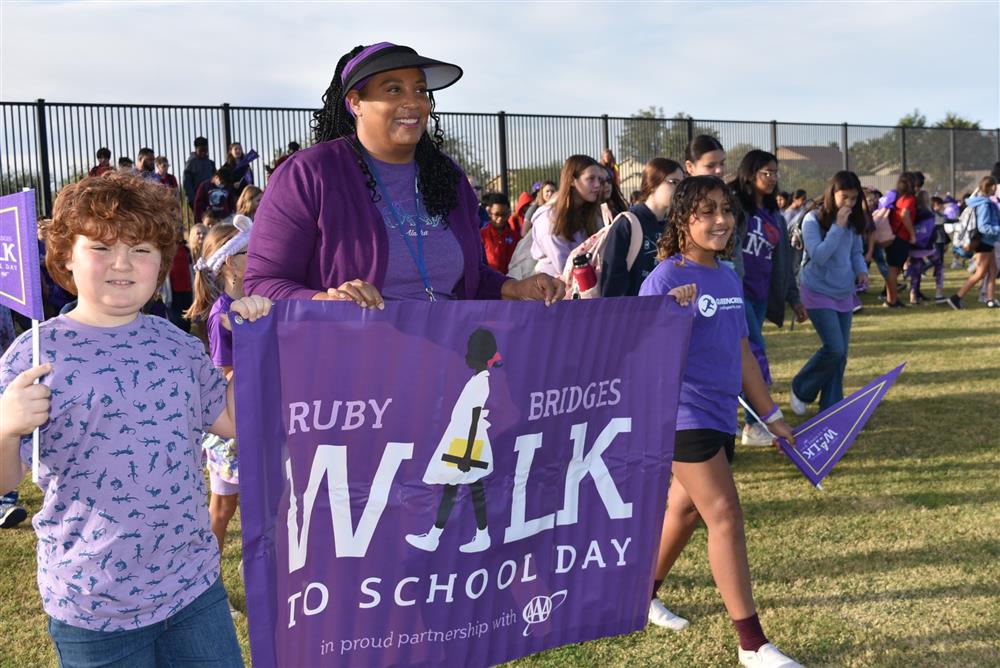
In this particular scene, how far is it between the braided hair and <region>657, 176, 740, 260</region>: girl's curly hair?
109cm

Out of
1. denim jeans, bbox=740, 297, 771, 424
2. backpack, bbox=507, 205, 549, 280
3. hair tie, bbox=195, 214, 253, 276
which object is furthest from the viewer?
backpack, bbox=507, 205, 549, 280

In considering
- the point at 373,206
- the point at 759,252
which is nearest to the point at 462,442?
the point at 373,206

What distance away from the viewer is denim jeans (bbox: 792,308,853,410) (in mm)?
7234

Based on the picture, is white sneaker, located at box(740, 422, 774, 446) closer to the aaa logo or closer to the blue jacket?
the blue jacket

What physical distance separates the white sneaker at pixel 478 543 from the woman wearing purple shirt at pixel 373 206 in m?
0.73

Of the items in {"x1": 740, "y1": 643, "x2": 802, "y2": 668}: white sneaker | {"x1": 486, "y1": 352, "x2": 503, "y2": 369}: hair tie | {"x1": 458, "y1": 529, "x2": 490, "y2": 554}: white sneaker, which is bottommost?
{"x1": 740, "y1": 643, "x2": 802, "y2": 668}: white sneaker

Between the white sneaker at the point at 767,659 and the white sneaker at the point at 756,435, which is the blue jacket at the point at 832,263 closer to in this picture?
the white sneaker at the point at 756,435

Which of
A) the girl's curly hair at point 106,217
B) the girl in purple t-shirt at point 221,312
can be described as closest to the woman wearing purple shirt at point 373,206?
the girl's curly hair at point 106,217

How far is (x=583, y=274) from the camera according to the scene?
475cm

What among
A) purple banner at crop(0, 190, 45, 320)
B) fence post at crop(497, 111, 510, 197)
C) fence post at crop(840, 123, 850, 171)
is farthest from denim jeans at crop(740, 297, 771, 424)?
fence post at crop(840, 123, 850, 171)

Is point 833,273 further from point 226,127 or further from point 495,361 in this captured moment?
point 226,127

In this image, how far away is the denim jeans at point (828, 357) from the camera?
723 centimetres

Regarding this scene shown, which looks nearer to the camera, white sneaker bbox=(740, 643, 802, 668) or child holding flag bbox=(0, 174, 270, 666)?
child holding flag bbox=(0, 174, 270, 666)

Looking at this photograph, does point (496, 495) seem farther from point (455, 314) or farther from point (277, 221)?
point (277, 221)
